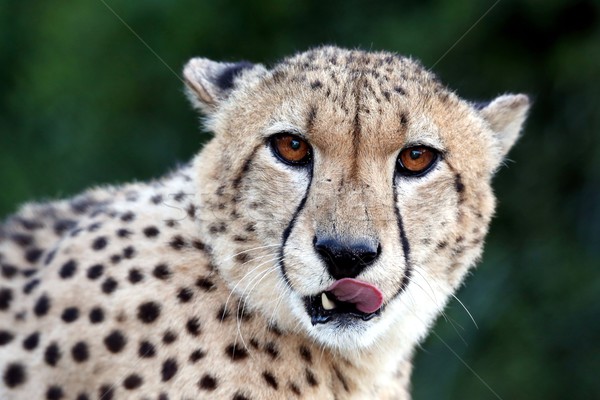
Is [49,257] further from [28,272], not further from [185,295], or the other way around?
[185,295]

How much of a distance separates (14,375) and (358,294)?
989 mm

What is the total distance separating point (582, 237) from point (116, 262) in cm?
340

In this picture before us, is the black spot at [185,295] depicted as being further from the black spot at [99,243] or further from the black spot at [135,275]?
the black spot at [99,243]

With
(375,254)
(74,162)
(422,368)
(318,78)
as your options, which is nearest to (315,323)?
(375,254)

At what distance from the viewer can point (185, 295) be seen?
2709 millimetres

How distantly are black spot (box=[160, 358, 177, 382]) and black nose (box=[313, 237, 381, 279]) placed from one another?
50 cm

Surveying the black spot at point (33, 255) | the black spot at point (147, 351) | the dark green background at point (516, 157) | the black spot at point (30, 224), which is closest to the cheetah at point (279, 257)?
the black spot at point (147, 351)

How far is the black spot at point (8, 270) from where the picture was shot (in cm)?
299

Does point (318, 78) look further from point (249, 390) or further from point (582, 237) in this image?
point (582, 237)

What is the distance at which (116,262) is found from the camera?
280cm

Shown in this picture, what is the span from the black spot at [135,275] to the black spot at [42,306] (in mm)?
246

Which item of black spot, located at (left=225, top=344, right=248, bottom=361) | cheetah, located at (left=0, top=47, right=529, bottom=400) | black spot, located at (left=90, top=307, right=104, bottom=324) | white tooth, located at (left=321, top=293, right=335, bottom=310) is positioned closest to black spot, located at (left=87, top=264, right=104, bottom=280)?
cheetah, located at (left=0, top=47, right=529, bottom=400)

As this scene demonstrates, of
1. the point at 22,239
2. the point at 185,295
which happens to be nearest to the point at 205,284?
the point at 185,295

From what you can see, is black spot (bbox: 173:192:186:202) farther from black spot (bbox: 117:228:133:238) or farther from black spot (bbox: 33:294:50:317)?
black spot (bbox: 33:294:50:317)
